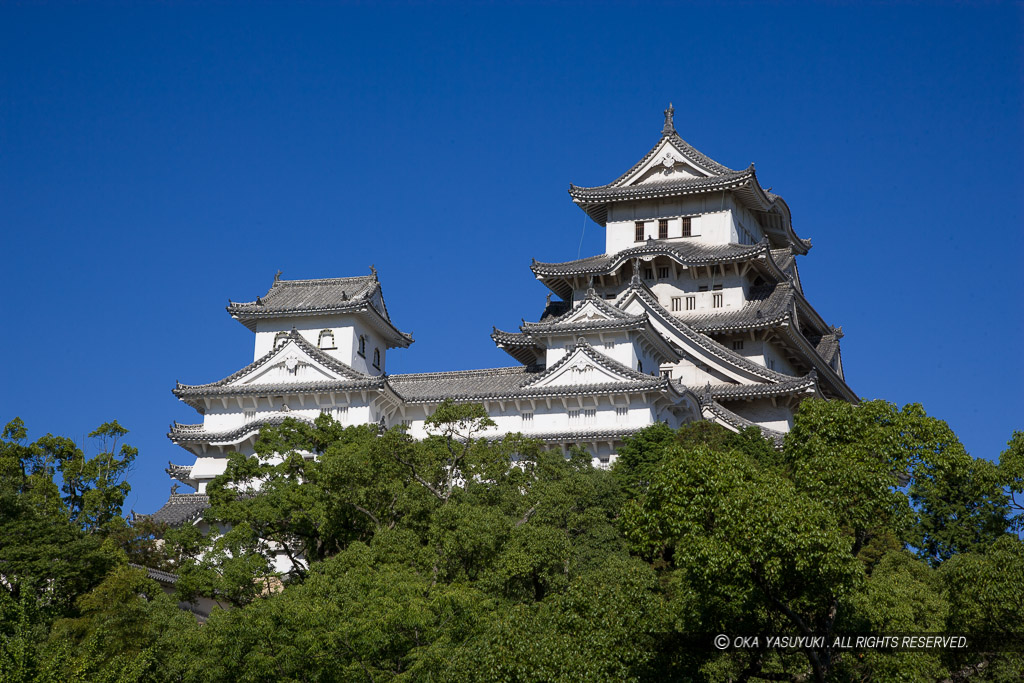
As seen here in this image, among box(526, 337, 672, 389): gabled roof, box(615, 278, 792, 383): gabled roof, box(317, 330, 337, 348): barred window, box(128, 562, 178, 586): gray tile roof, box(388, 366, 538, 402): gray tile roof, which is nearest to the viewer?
box(128, 562, 178, 586): gray tile roof

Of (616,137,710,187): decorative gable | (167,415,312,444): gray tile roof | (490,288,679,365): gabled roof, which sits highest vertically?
(616,137,710,187): decorative gable

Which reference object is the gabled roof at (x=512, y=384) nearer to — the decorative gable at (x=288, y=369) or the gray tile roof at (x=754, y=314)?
the decorative gable at (x=288, y=369)

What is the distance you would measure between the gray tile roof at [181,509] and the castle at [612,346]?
7 cm

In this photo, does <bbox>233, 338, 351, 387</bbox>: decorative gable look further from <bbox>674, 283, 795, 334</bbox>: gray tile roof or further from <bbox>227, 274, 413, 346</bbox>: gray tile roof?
<bbox>674, 283, 795, 334</bbox>: gray tile roof

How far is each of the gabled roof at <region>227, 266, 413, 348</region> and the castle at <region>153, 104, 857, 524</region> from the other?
71 millimetres

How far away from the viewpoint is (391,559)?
92.3 ft

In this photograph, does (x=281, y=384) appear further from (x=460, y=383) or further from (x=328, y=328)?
(x=460, y=383)

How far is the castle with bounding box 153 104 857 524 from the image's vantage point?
43156mm

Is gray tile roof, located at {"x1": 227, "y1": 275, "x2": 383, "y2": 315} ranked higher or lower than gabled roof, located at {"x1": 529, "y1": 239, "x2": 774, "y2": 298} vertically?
lower

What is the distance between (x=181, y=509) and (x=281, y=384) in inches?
226

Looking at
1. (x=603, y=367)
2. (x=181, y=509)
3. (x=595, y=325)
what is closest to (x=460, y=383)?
(x=595, y=325)

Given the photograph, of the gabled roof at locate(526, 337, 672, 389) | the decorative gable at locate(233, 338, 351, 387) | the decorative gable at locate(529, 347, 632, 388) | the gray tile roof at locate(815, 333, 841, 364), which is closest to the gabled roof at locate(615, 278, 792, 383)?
the gabled roof at locate(526, 337, 672, 389)

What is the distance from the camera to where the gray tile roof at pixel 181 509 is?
139ft

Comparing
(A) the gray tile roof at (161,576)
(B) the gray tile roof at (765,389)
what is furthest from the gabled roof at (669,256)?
(A) the gray tile roof at (161,576)
